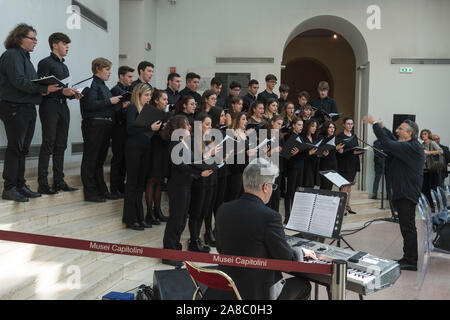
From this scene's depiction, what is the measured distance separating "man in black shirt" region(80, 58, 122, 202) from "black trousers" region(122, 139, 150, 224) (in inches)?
18.9

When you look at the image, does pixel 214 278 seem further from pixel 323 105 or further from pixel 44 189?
pixel 323 105

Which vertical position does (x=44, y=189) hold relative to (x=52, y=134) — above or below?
below

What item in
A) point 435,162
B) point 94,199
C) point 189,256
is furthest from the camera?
point 435,162

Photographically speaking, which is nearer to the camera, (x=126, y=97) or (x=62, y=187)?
(x=62, y=187)

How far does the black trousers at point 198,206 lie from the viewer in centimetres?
446

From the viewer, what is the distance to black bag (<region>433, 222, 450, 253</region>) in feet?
13.7

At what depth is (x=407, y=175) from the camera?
455 centimetres

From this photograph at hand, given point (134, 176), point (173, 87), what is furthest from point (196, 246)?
point (173, 87)

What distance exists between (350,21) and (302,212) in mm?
6802

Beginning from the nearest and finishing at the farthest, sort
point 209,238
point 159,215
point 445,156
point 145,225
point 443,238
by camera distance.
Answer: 1. point 443,238
2. point 145,225
3. point 209,238
4. point 159,215
5. point 445,156

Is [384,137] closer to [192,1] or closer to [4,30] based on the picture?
[4,30]

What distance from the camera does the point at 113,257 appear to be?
4.11 metres

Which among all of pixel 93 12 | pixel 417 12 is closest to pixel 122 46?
pixel 93 12

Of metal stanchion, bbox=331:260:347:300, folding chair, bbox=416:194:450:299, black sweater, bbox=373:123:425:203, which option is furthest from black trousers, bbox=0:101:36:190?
folding chair, bbox=416:194:450:299
